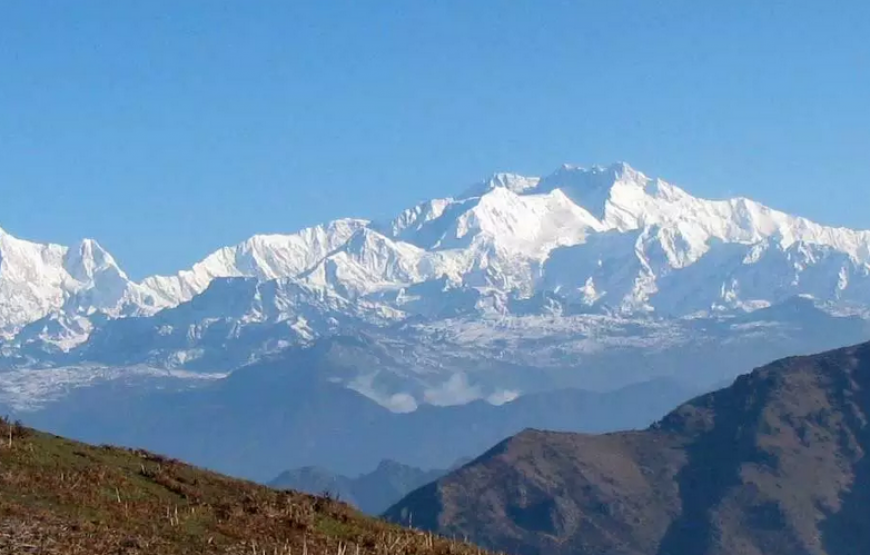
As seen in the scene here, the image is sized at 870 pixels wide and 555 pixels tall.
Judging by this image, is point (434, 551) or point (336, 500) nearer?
point (434, 551)

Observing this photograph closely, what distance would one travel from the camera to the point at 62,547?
22.1 metres

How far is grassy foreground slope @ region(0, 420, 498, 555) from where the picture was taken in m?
23.3

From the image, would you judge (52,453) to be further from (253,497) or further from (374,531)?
(374,531)

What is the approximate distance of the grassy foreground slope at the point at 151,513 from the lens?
2334cm

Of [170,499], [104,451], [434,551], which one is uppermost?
[104,451]

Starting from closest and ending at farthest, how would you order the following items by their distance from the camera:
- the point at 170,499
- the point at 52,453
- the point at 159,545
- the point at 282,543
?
1. the point at 159,545
2. the point at 282,543
3. the point at 170,499
4. the point at 52,453

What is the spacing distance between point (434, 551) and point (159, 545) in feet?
17.4

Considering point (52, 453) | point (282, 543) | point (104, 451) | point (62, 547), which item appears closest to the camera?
point (62, 547)

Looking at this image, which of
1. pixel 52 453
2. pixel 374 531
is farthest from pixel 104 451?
pixel 374 531

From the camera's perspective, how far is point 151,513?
26219mm

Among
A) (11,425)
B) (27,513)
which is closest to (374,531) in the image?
(27,513)

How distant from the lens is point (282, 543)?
2545 centimetres

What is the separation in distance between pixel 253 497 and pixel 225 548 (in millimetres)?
5066

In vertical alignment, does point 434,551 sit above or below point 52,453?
below
